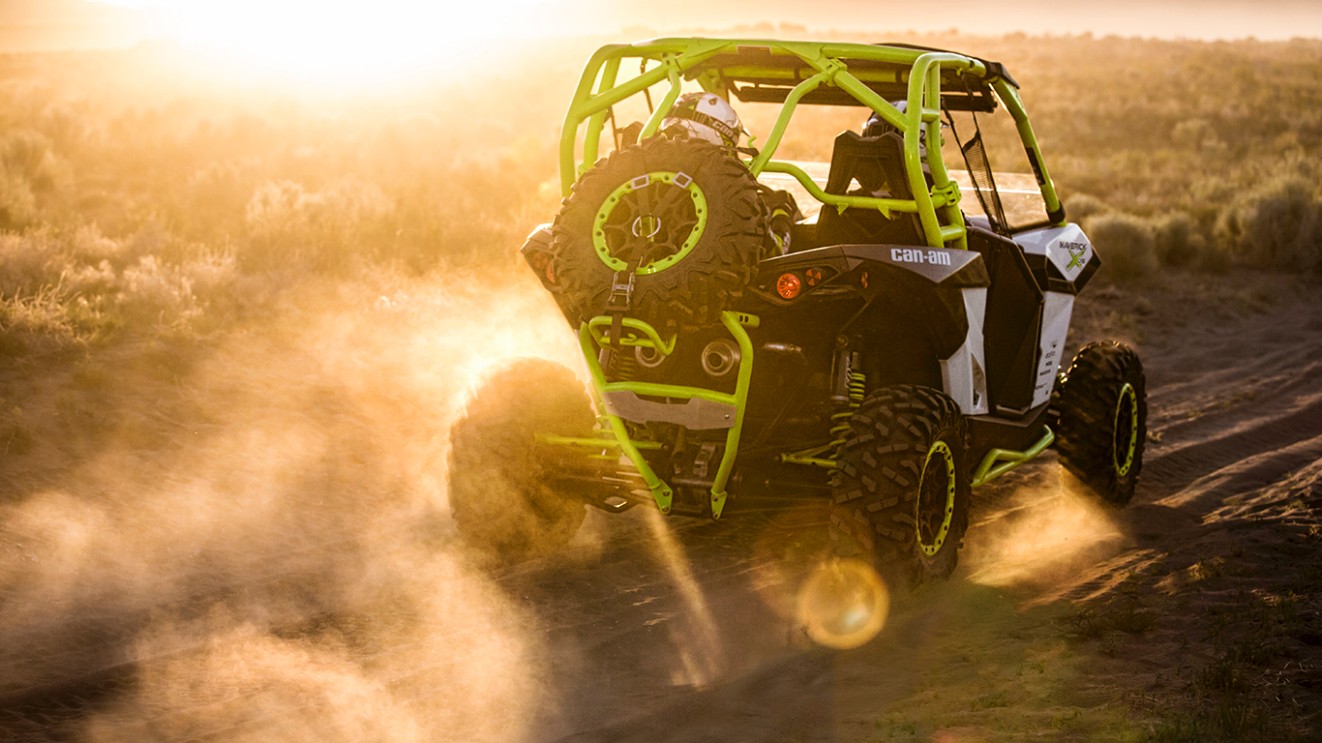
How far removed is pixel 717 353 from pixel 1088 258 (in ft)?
10.7

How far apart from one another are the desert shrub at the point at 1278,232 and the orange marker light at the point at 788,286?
13282 mm

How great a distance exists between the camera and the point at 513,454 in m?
6.30

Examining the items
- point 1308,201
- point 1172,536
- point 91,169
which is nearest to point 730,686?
point 1172,536

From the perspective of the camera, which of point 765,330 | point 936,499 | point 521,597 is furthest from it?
point 521,597

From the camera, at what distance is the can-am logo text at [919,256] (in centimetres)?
571

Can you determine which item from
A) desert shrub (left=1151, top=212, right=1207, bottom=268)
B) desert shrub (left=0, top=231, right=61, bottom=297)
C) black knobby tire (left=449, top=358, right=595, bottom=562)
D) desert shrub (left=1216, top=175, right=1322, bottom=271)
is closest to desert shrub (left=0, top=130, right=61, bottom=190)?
desert shrub (left=0, top=231, right=61, bottom=297)

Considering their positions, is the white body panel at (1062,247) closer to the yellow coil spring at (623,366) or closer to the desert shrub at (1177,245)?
the yellow coil spring at (623,366)

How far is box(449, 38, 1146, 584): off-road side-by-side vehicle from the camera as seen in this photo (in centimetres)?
549

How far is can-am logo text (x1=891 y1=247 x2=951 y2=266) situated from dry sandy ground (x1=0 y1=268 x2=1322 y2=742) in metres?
1.29

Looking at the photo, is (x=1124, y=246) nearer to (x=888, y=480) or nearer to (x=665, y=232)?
(x=888, y=480)

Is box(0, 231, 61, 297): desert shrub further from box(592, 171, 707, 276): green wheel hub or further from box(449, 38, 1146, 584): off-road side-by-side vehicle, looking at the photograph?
box(592, 171, 707, 276): green wheel hub

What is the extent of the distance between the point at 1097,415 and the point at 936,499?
2.25 meters

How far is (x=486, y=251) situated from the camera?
12.9 metres

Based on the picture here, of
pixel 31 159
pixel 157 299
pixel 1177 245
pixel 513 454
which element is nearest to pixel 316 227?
pixel 157 299
